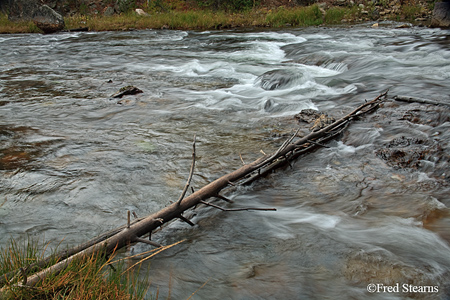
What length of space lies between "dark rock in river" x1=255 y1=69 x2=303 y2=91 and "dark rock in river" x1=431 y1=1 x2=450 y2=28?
11815mm

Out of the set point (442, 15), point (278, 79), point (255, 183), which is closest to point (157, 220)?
point (255, 183)

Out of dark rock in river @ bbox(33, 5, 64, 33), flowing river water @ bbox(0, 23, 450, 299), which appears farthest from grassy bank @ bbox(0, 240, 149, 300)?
dark rock in river @ bbox(33, 5, 64, 33)

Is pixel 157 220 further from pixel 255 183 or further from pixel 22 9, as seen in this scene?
pixel 22 9

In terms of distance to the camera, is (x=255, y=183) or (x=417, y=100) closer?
(x=255, y=183)

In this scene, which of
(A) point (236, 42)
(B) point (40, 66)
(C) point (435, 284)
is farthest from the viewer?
(A) point (236, 42)

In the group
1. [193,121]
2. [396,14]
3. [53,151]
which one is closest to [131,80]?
[193,121]

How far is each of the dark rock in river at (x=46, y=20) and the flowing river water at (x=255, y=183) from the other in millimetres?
13477

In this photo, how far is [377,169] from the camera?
4121mm

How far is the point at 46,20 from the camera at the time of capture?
21094mm

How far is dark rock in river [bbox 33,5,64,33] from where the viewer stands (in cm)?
2082

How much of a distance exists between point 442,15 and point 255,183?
1708 cm

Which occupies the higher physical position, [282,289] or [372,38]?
[372,38]

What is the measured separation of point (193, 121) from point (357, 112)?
2.70m

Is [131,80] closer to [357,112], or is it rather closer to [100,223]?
[357,112]
